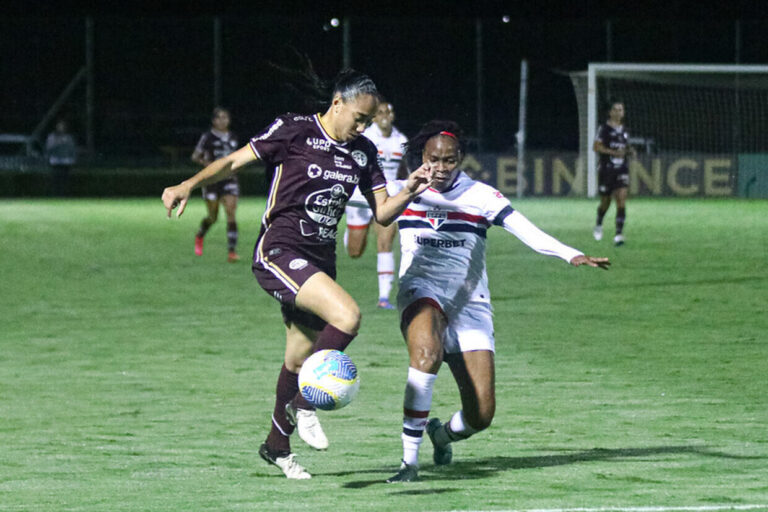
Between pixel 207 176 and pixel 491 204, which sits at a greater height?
pixel 207 176

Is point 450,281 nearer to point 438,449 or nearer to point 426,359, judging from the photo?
point 426,359

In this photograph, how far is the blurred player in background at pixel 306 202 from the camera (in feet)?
21.0

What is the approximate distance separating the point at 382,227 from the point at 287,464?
23.8 ft

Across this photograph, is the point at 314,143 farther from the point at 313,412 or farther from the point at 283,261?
the point at 313,412

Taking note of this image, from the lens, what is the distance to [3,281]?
1678 cm

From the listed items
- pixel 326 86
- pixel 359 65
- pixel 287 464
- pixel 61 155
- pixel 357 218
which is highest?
pixel 326 86

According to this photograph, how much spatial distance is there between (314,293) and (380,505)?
1.00 meters

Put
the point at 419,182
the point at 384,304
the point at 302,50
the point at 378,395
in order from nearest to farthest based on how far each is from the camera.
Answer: the point at 419,182 < the point at 378,395 < the point at 384,304 < the point at 302,50

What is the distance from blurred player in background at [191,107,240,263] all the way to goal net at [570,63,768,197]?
1719 centimetres

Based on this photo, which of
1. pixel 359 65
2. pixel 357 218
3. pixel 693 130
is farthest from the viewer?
pixel 359 65

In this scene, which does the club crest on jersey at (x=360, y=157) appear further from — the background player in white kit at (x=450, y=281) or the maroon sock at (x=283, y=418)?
the maroon sock at (x=283, y=418)

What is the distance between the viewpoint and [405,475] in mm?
6484

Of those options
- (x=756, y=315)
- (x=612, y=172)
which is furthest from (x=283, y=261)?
(x=612, y=172)

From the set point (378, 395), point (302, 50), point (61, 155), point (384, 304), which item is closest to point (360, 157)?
point (378, 395)
